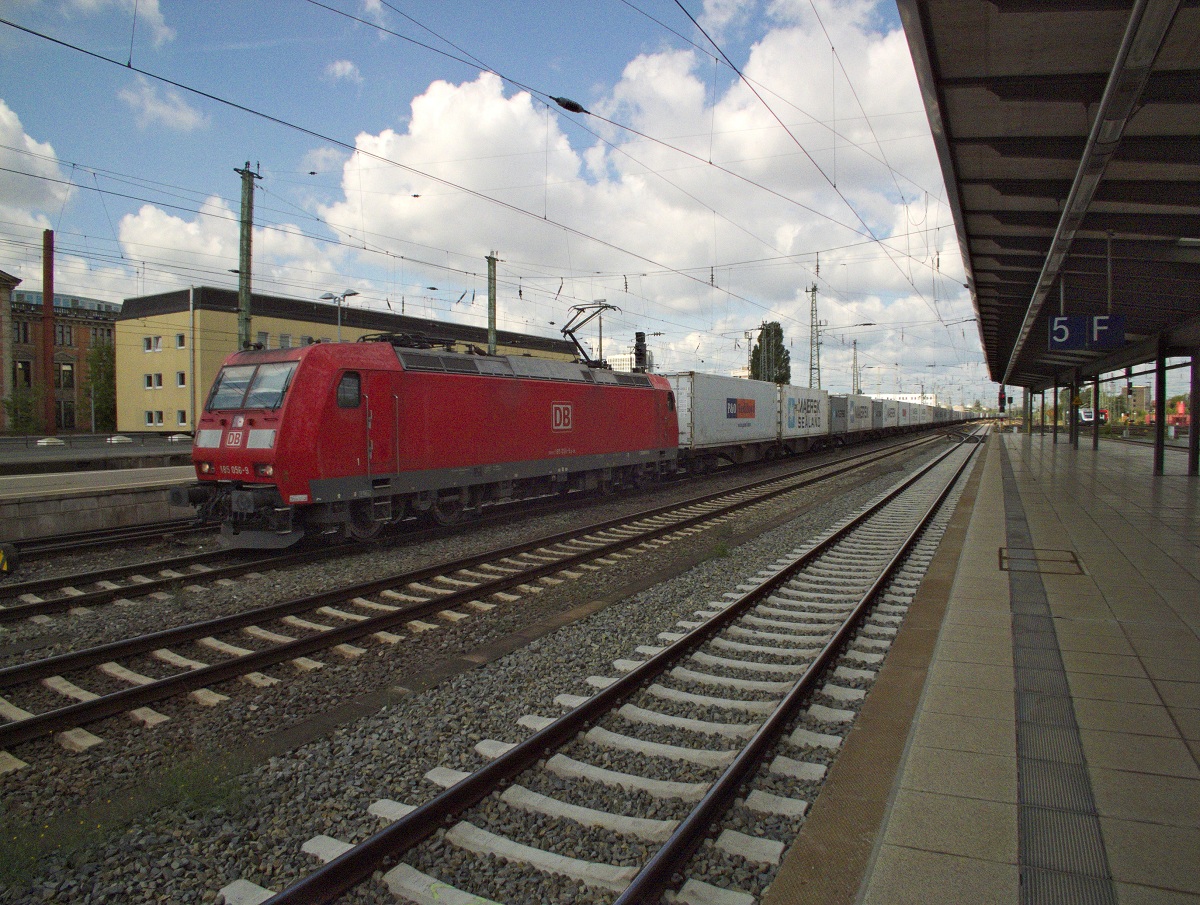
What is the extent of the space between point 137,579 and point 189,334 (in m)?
38.3

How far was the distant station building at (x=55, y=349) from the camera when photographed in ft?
138

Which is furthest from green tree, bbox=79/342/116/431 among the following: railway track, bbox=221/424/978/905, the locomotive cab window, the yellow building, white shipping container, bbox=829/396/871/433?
railway track, bbox=221/424/978/905

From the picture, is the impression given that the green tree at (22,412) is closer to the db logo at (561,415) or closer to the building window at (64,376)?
the building window at (64,376)

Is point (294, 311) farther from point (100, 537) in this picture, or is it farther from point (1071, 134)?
point (1071, 134)

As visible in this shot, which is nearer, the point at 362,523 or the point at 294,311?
the point at 362,523

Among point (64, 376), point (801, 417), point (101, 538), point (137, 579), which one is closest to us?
point (137, 579)

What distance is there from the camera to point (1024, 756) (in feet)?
12.1

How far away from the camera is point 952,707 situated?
170 inches

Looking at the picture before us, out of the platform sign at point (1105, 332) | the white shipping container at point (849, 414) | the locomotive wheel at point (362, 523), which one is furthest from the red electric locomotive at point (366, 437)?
the white shipping container at point (849, 414)

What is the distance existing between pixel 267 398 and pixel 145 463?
1394 centimetres

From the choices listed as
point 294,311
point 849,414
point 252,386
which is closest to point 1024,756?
point 252,386

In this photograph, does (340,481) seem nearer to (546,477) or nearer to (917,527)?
(546,477)

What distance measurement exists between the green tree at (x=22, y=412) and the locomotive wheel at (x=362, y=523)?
131ft

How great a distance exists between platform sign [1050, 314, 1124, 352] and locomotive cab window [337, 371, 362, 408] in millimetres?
11380
